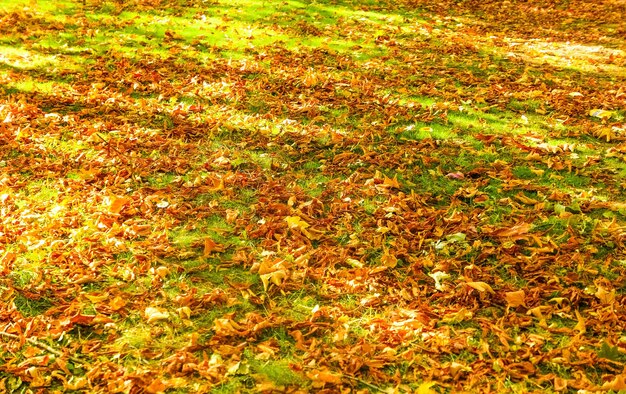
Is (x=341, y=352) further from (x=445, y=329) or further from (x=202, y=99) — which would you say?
(x=202, y=99)

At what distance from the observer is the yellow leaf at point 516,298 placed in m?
3.65

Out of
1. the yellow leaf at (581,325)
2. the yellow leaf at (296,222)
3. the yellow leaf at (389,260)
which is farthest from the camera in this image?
the yellow leaf at (296,222)

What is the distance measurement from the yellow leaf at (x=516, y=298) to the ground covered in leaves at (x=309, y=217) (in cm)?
2

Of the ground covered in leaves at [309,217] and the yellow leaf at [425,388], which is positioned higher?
the ground covered in leaves at [309,217]

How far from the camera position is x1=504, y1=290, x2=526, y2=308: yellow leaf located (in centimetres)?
365

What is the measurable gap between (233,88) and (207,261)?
359 cm

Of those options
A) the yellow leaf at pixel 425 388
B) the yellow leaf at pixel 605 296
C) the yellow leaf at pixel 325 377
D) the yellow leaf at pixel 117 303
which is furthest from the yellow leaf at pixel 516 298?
the yellow leaf at pixel 117 303

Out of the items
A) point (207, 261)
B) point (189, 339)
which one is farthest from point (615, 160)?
point (189, 339)

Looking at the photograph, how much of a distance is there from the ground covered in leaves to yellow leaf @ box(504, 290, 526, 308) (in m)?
0.02

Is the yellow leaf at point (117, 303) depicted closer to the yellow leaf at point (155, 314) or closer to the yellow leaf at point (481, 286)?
the yellow leaf at point (155, 314)

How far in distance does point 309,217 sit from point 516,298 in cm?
180

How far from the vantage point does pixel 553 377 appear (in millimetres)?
3121

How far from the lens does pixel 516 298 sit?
367 centimetres

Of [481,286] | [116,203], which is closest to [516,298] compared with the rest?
[481,286]
